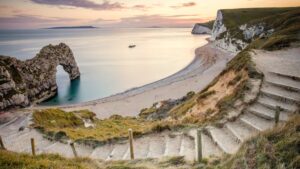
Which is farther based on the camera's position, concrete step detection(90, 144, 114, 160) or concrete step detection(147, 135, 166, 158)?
concrete step detection(90, 144, 114, 160)

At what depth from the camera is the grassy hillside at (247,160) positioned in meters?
6.56

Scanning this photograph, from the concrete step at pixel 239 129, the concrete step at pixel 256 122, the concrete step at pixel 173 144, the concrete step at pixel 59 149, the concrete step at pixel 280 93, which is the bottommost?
the concrete step at pixel 59 149

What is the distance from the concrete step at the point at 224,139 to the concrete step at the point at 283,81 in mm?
4748

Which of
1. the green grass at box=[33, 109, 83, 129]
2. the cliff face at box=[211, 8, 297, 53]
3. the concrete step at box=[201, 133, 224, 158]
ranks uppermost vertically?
the cliff face at box=[211, 8, 297, 53]

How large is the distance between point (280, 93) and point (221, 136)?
4603mm

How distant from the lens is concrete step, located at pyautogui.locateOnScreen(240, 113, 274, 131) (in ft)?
41.6

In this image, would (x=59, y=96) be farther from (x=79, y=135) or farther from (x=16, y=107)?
(x=79, y=135)

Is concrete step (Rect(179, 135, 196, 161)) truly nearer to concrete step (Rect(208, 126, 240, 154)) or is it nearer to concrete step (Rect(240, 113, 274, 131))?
concrete step (Rect(208, 126, 240, 154))

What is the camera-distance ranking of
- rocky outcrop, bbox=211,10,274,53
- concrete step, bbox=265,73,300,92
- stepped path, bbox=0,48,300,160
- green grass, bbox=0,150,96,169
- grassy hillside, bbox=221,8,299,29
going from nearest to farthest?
green grass, bbox=0,150,96,169 < stepped path, bbox=0,48,300,160 < concrete step, bbox=265,73,300,92 < rocky outcrop, bbox=211,10,274,53 < grassy hillside, bbox=221,8,299,29

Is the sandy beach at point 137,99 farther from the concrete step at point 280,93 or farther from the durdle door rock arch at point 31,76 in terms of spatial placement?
the concrete step at point 280,93

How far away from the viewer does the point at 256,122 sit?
13.5 metres

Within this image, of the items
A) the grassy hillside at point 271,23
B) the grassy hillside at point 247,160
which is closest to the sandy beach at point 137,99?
the grassy hillside at point 271,23

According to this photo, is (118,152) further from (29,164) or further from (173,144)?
(29,164)

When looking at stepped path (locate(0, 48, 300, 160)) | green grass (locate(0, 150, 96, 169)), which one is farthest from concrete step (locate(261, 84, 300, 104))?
green grass (locate(0, 150, 96, 169))
